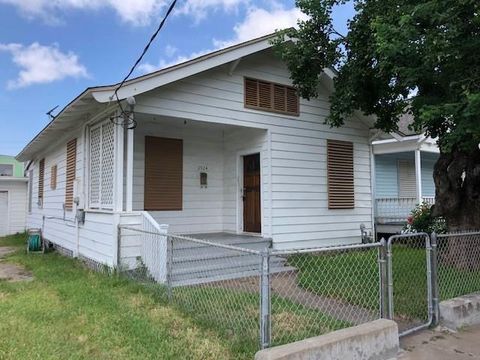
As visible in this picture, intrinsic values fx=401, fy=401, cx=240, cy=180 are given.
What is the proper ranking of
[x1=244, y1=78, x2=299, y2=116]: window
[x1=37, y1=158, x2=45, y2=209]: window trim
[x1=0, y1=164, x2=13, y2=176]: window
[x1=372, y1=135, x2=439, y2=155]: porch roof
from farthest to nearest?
[x1=0, y1=164, x2=13, y2=176]: window < [x1=37, y1=158, x2=45, y2=209]: window trim < [x1=372, y1=135, x2=439, y2=155]: porch roof < [x1=244, y1=78, x2=299, y2=116]: window

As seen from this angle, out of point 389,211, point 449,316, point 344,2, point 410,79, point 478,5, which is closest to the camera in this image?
point 449,316

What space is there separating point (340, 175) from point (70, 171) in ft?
21.3

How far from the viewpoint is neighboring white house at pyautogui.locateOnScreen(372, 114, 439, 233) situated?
12.1m

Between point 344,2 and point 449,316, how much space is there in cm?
556

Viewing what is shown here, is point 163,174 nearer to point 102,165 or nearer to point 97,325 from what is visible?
point 102,165

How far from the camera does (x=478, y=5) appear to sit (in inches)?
193

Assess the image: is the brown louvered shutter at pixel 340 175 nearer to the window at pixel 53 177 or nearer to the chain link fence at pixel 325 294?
the chain link fence at pixel 325 294

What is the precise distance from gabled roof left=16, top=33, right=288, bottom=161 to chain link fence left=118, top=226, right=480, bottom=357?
2.27 meters

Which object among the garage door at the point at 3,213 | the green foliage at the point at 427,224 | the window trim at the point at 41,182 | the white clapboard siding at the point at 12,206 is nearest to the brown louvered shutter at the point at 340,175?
the green foliage at the point at 427,224

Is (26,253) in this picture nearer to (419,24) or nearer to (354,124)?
(354,124)

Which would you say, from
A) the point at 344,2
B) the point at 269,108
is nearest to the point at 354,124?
the point at 269,108

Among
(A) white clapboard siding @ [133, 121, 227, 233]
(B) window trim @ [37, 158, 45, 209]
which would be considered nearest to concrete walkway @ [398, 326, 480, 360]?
(A) white clapboard siding @ [133, 121, 227, 233]

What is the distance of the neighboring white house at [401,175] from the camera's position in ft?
39.7

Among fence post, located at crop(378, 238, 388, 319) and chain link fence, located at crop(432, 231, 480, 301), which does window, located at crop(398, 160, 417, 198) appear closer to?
chain link fence, located at crop(432, 231, 480, 301)
